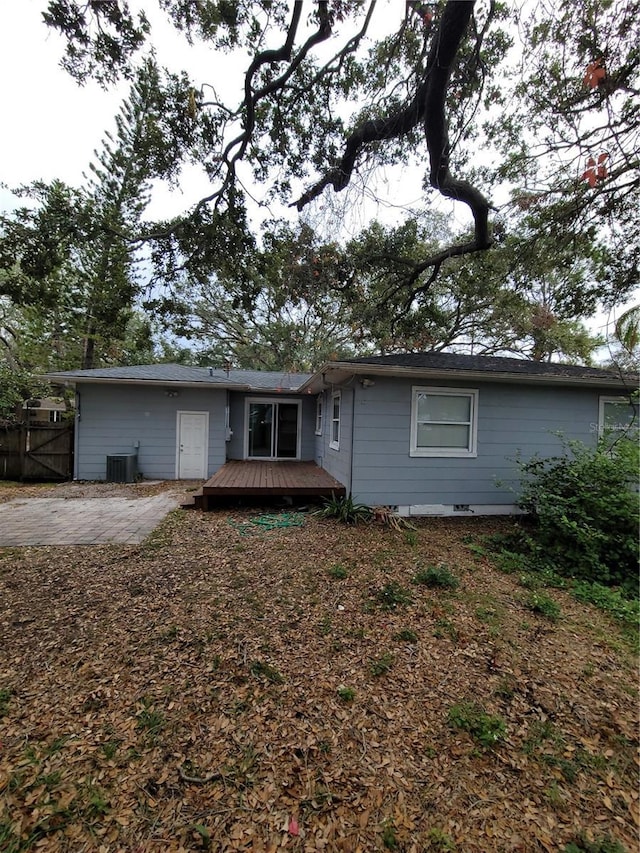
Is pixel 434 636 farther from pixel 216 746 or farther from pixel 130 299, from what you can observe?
pixel 130 299

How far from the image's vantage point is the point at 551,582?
3922 millimetres

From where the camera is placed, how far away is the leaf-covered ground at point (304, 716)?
1.51 metres

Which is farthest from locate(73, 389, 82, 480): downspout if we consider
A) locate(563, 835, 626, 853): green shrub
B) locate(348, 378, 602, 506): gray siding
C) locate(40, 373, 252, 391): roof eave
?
locate(563, 835, 626, 853): green shrub

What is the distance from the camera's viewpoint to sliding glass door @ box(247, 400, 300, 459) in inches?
434

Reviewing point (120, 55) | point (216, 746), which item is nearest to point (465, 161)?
point (120, 55)

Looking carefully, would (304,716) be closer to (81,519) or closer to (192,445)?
(81,519)

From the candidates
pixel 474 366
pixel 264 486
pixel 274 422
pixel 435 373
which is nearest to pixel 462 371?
pixel 435 373

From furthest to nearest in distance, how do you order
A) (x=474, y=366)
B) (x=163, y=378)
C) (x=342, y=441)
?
(x=163, y=378), (x=342, y=441), (x=474, y=366)

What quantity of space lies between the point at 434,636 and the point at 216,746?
173 cm

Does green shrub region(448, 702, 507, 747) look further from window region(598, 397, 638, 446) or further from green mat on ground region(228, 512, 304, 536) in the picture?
window region(598, 397, 638, 446)

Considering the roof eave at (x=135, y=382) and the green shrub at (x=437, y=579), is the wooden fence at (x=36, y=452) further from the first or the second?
the green shrub at (x=437, y=579)

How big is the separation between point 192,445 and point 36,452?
151 inches

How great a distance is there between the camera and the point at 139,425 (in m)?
9.33

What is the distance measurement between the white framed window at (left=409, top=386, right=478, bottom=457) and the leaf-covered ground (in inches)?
115
